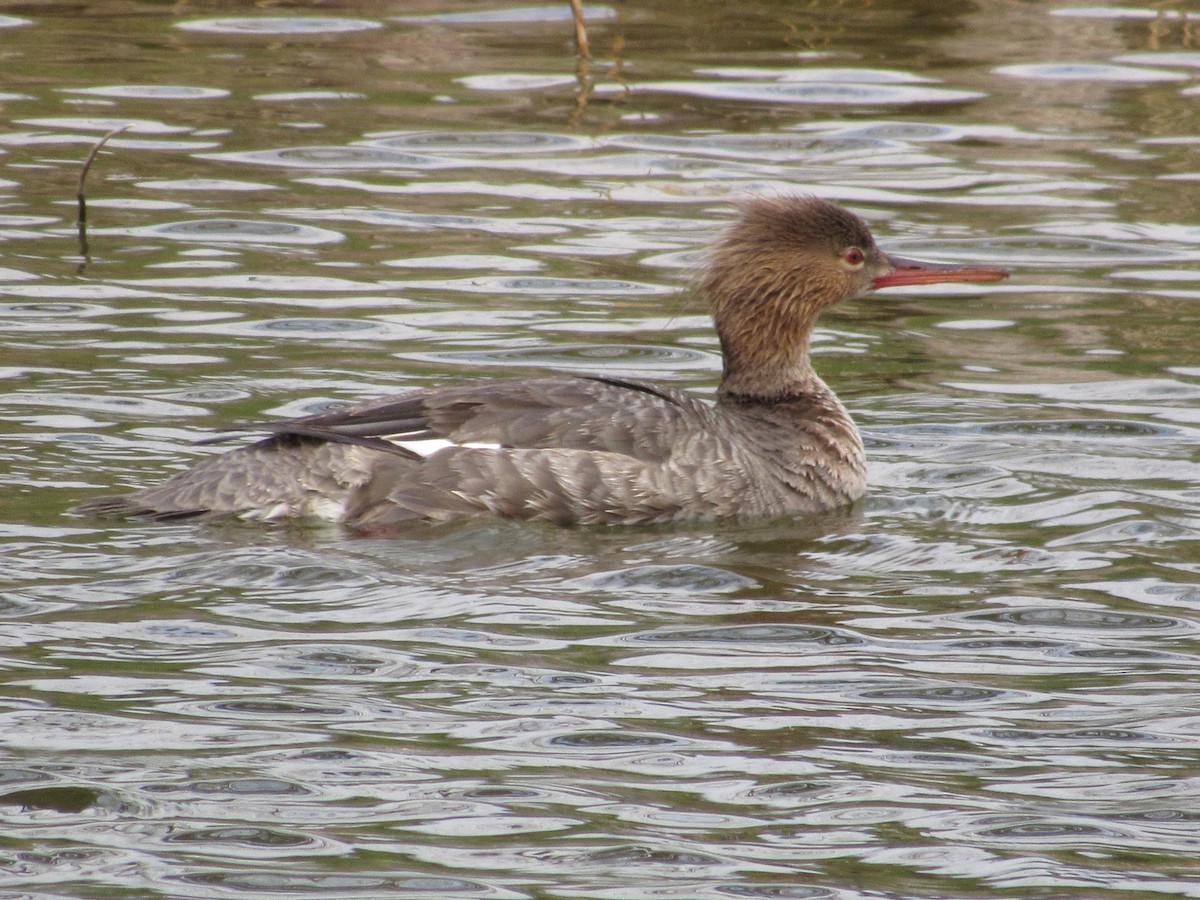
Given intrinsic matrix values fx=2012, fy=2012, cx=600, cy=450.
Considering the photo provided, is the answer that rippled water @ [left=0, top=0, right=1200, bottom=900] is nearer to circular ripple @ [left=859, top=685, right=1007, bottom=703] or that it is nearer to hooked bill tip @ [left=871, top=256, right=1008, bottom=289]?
circular ripple @ [left=859, top=685, right=1007, bottom=703]

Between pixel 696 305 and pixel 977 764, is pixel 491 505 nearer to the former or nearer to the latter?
pixel 977 764

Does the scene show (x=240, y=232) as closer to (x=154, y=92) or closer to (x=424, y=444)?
(x=154, y=92)

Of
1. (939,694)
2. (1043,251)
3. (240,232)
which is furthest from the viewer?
(1043,251)

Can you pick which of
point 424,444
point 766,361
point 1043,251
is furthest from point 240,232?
point 1043,251

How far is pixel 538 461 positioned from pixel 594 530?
355mm

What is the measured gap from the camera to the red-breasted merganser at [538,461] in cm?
781

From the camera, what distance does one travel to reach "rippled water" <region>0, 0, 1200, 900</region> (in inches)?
202

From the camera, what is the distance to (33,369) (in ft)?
31.1

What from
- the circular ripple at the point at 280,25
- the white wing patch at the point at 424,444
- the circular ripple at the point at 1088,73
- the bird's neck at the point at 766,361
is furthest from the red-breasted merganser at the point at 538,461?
the circular ripple at the point at 280,25

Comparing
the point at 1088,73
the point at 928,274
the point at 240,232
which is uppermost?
the point at 1088,73

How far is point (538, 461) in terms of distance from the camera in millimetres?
7992

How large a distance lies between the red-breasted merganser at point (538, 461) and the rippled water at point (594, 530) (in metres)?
0.17

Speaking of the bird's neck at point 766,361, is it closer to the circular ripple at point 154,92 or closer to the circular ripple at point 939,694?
the circular ripple at point 939,694

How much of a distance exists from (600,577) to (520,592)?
379 millimetres
